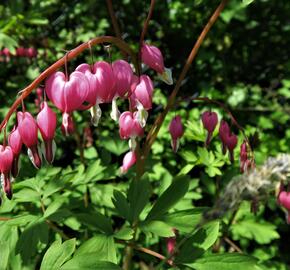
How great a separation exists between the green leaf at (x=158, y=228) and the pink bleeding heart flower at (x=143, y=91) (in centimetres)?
41

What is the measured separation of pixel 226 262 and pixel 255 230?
1017mm

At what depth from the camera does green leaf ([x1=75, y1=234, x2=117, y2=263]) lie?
1334mm

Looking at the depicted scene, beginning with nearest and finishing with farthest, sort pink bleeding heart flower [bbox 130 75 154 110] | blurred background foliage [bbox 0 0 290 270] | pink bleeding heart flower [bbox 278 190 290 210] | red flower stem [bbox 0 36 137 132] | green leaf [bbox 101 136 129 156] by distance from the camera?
red flower stem [bbox 0 36 137 132]
pink bleeding heart flower [bbox 130 75 154 110]
pink bleeding heart flower [bbox 278 190 290 210]
blurred background foliage [bbox 0 0 290 270]
green leaf [bbox 101 136 129 156]

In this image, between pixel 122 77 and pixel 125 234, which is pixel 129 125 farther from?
pixel 125 234

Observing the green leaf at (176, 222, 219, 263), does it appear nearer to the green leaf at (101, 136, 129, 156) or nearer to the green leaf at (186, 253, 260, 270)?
the green leaf at (186, 253, 260, 270)

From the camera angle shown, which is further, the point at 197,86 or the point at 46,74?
the point at 197,86

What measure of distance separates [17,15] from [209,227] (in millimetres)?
2064

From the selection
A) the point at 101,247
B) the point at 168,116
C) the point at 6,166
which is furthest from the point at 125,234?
the point at 168,116

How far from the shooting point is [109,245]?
137 cm

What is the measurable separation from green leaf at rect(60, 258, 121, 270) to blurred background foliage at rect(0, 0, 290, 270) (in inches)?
4.2

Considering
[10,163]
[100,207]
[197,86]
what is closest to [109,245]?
[10,163]

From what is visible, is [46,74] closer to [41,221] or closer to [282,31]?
[41,221]

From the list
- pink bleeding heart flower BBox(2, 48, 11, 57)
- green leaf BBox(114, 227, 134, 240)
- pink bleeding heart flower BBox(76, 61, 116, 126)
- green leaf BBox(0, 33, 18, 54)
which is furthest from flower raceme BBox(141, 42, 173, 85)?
pink bleeding heart flower BBox(2, 48, 11, 57)

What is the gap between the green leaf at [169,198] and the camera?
4.82 feet
